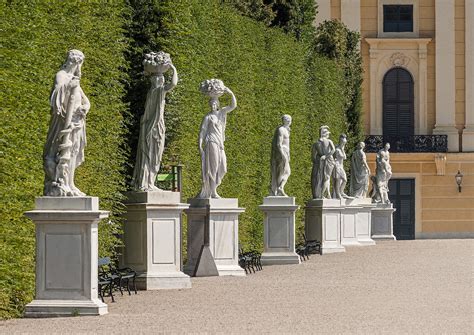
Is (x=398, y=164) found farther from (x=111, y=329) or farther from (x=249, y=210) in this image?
(x=111, y=329)

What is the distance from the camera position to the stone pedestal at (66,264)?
15.6 meters

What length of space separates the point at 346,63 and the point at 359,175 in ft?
17.3

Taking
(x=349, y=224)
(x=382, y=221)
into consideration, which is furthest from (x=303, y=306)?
(x=382, y=221)

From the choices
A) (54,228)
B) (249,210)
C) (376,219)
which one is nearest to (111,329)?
(54,228)

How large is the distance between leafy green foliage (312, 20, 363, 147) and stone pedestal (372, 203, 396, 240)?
221cm

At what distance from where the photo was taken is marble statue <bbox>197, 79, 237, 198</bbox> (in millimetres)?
23578

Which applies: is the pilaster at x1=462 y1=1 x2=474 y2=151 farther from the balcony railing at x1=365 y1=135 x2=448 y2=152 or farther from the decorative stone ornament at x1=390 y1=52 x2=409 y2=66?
the decorative stone ornament at x1=390 y1=52 x2=409 y2=66

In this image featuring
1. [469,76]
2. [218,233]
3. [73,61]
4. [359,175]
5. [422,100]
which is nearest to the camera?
[73,61]

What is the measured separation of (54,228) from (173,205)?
5.15 meters

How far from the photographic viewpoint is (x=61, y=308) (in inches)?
617

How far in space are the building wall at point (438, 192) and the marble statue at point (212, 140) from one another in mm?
30248

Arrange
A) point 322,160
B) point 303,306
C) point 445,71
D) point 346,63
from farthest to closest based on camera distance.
Result: point 445,71, point 346,63, point 322,160, point 303,306

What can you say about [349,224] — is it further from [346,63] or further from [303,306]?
[303,306]

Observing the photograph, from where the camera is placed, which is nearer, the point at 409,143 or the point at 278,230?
the point at 278,230
